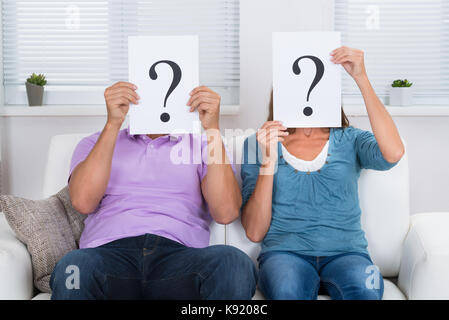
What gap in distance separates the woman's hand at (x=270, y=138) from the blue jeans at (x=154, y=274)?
13.3 inches

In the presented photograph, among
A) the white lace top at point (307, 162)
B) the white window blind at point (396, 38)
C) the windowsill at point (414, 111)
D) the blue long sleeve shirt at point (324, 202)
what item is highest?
the white window blind at point (396, 38)

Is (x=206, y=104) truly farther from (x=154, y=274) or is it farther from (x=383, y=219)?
(x=383, y=219)

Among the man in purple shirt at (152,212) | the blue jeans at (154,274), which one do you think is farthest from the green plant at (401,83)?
the blue jeans at (154,274)

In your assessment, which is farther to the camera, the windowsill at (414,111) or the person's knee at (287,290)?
the windowsill at (414,111)

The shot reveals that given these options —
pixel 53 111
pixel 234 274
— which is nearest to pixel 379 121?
pixel 234 274

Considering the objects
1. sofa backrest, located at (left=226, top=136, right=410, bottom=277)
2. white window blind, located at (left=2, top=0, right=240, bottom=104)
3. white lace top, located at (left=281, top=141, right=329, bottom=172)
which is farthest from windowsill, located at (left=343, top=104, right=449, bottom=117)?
white lace top, located at (left=281, top=141, right=329, bottom=172)

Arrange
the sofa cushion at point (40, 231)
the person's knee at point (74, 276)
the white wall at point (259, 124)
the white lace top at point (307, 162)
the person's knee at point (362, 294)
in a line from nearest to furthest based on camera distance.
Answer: the person's knee at point (74, 276) → the person's knee at point (362, 294) → the sofa cushion at point (40, 231) → the white lace top at point (307, 162) → the white wall at point (259, 124)

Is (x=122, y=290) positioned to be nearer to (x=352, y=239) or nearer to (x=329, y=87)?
(x=352, y=239)

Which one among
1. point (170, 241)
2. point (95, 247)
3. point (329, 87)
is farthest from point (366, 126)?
point (95, 247)

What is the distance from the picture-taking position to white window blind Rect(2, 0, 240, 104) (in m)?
2.34

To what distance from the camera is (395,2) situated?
7.70 feet

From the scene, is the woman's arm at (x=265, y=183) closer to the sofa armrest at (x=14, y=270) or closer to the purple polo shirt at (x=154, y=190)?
the purple polo shirt at (x=154, y=190)

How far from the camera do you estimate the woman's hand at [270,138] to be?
1.43 meters

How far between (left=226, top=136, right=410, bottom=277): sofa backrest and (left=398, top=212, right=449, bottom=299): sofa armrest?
0.04m
